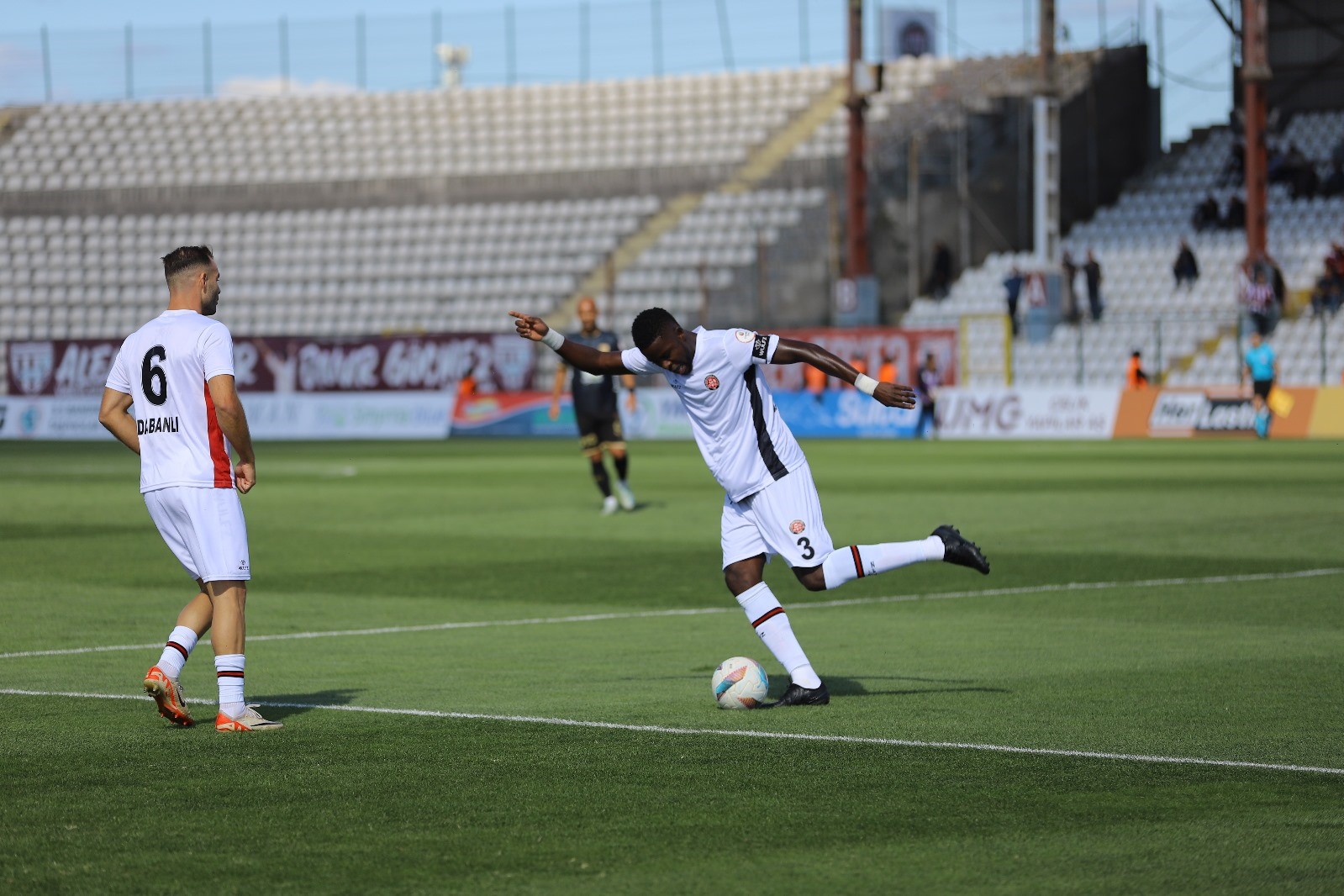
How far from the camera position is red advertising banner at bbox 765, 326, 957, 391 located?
4291 centimetres

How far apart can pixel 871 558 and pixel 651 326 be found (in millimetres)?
1551

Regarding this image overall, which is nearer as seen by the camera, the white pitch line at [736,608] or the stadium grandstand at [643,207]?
the white pitch line at [736,608]

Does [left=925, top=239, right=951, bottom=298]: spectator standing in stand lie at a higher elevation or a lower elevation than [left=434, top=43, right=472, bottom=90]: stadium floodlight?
lower

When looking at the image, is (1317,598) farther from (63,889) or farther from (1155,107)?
(1155,107)

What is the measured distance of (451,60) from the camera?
66438mm

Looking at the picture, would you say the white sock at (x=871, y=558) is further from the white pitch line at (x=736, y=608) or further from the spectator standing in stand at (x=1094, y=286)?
the spectator standing in stand at (x=1094, y=286)

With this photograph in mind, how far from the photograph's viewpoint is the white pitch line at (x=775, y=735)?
733 centimetres

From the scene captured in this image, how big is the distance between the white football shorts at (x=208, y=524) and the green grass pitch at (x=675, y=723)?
74 centimetres

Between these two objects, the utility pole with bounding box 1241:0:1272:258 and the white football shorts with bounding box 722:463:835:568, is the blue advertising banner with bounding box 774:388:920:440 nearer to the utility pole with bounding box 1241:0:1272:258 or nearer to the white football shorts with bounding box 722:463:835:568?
the utility pole with bounding box 1241:0:1272:258

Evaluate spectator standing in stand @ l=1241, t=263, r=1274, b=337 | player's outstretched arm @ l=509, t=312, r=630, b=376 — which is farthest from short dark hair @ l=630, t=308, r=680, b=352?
spectator standing in stand @ l=1241, t=263, r=1274, b=337

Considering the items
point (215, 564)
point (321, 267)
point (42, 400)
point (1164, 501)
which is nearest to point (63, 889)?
point (215, 564)

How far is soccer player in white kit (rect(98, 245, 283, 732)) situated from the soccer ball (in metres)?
2.08

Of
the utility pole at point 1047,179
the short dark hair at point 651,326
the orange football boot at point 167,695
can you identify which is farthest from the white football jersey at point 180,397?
the utility pole at point 1047,179

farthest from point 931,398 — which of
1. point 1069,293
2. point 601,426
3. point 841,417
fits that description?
point 601,426
